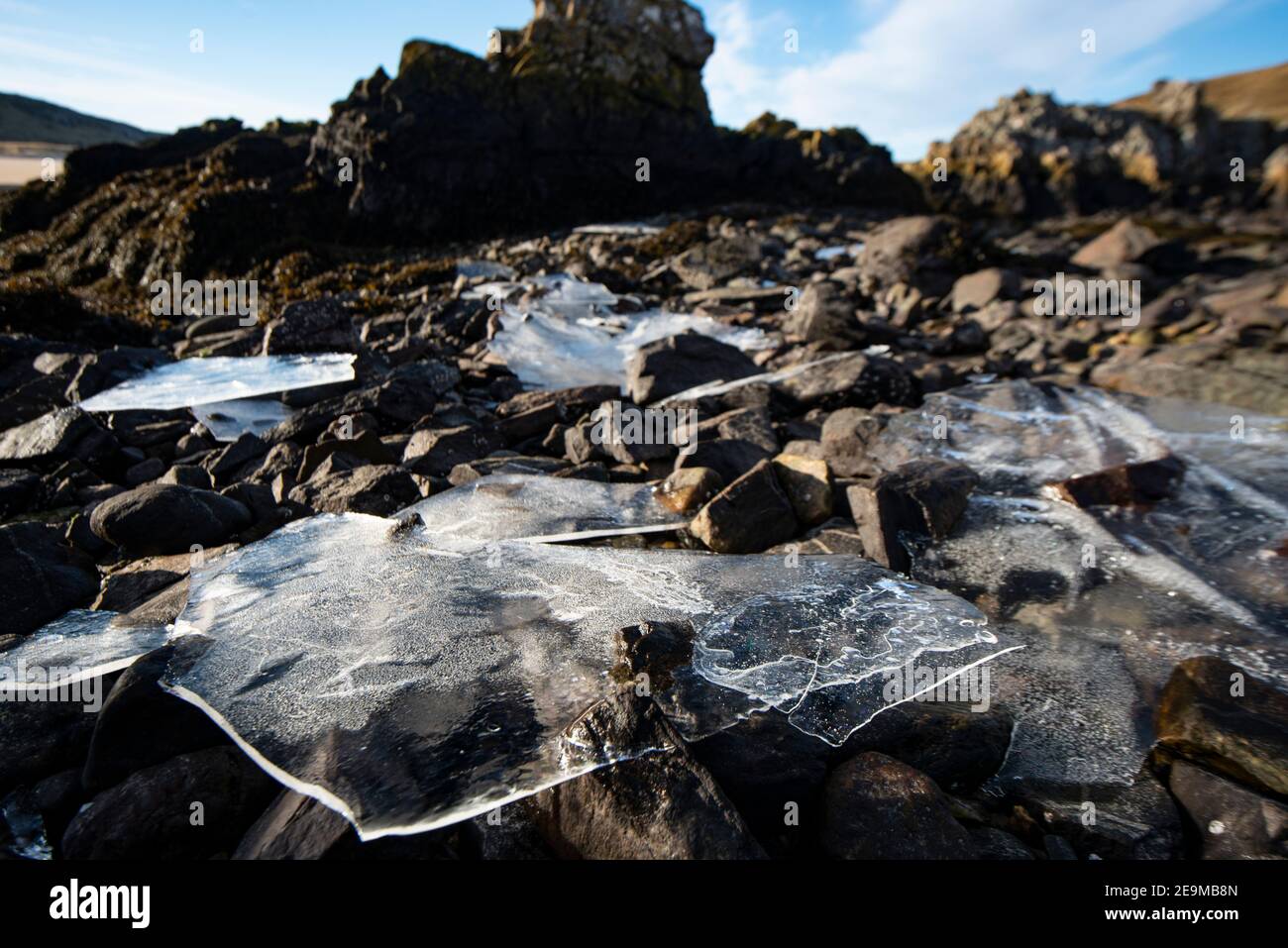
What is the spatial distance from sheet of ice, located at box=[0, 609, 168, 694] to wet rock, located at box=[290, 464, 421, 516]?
1225 mm

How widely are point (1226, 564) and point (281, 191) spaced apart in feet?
69.4

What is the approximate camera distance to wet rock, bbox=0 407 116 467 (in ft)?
16.2

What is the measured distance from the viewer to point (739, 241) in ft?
42.1

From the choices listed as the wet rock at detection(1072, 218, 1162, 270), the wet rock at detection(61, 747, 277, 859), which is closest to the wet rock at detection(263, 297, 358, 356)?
the wet rock at detection(61, 747, 277, 859)

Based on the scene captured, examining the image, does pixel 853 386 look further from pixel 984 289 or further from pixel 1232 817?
pixel 984 289

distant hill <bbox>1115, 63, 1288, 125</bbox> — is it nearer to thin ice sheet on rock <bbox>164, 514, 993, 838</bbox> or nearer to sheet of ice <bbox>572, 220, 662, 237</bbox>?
sheet of ice <bbox>572, 220, 662, 237</bbox>

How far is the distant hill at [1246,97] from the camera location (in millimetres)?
49219

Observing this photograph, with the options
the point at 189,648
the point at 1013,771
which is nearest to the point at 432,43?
the point at 189,648

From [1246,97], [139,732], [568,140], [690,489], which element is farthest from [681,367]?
[1246,97]

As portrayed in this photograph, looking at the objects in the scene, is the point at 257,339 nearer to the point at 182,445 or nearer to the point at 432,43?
the point at 182,445

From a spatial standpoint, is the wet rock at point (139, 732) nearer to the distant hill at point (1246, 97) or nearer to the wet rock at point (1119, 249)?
the wet rock at point (1119, 249)

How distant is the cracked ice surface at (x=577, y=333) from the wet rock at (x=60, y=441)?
3598 mm

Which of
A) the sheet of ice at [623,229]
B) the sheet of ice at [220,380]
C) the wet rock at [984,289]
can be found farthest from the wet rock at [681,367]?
the sheet of ice at [623,229]

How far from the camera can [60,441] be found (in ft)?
16.2
